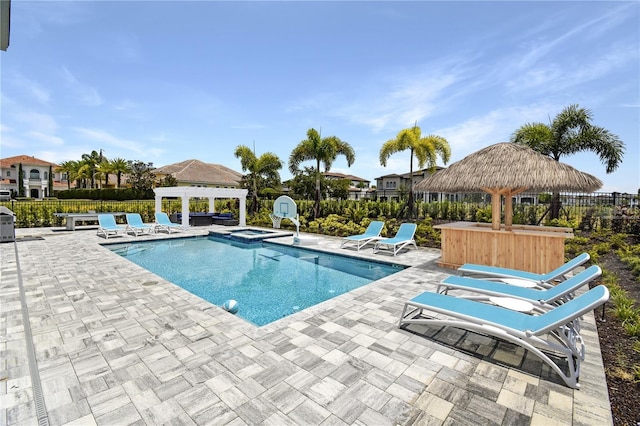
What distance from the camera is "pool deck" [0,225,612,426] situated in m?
2.56

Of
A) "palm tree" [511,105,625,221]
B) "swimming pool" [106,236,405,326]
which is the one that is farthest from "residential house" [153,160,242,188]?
"palm tree" [511,105,625,221]

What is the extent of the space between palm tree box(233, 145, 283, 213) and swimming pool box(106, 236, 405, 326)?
10027 mm

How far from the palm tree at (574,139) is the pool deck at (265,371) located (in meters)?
12.1

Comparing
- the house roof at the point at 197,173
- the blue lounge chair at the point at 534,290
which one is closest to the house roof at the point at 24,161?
the house roof at the point at 197,173

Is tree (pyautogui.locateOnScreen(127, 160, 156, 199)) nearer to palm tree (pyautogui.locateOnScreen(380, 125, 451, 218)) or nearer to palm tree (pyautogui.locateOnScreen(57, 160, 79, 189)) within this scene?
palm tree (pyautogui.locateOnScreen(57, 160, 79, 189))

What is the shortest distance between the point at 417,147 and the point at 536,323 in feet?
46.3

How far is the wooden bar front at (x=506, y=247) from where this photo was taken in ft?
22.5

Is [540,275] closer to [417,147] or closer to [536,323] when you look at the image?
[536,323]

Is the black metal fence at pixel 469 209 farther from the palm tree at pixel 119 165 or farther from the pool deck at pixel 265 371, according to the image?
the palm tree at pixel 119 165

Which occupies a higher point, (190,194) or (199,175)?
(199,175)

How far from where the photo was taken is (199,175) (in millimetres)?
45875

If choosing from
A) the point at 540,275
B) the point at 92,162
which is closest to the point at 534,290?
the point at 540,275

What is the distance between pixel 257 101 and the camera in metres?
17.7

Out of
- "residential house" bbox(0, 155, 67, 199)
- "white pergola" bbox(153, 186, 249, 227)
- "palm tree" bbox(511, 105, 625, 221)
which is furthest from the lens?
"residential house" bbox(0, 155, 67, 199)
